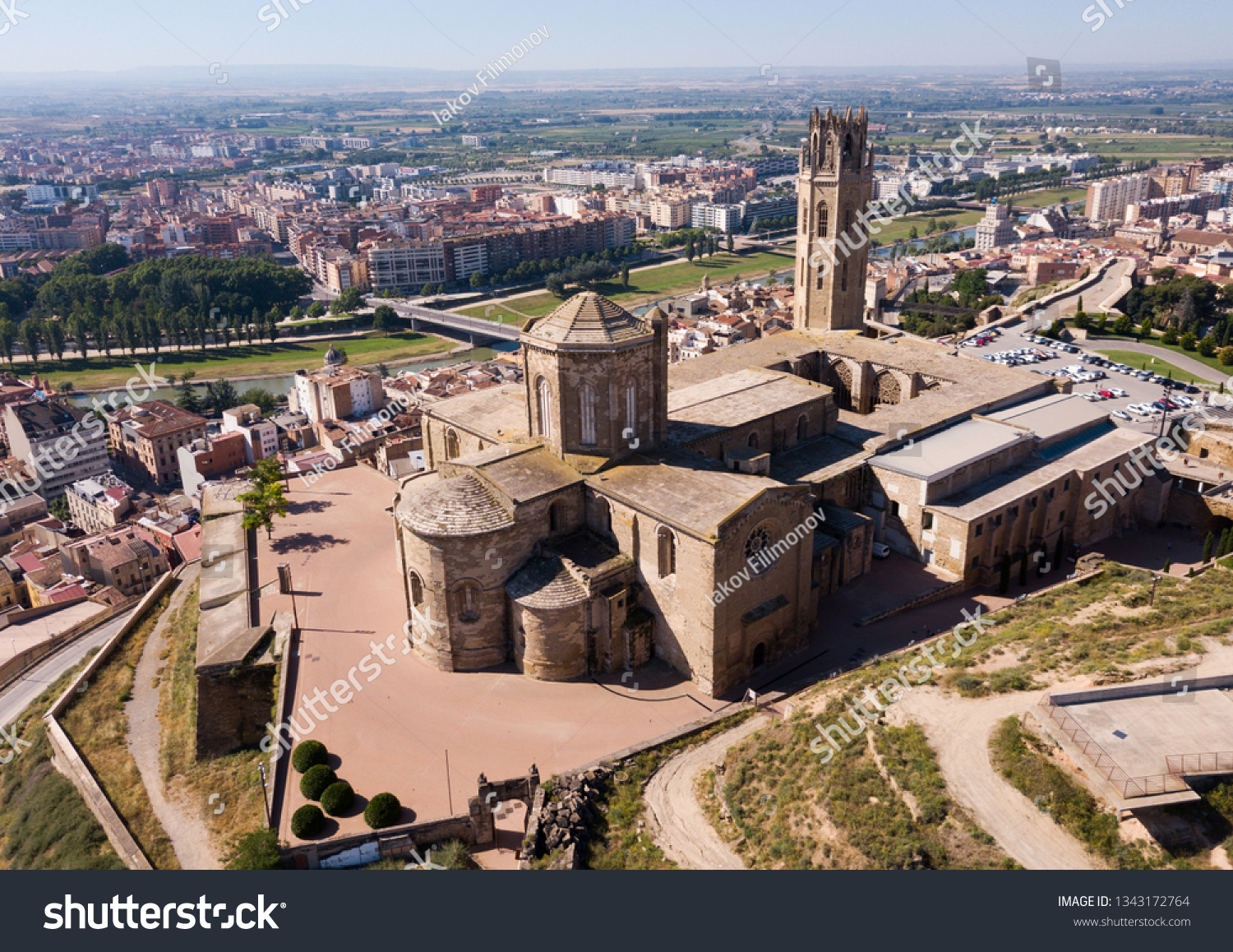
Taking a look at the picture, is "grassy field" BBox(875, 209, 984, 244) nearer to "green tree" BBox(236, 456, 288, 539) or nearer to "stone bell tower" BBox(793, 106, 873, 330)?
"stone bell tower" BBox(793, 106, 873, 330)

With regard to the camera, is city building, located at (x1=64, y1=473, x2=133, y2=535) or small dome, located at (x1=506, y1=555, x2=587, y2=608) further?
city building, located at (x1=64, y1=473, x2=133, y2=535)

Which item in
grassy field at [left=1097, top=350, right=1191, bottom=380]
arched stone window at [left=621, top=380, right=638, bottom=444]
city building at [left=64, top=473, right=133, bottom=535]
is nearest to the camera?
arched stone window at [left=621, top=380, right=638, bottom=444]

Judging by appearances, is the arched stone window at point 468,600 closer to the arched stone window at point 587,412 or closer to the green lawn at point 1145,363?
the arched stone window at point 587,412

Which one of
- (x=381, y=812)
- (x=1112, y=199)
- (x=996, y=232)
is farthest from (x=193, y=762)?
(x=1112, y=199)

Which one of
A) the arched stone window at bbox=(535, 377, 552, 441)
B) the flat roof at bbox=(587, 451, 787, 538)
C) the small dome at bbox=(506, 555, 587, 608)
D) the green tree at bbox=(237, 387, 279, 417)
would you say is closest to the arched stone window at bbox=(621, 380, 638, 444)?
the flat roof at bbox=(587, 451, 787, 538)

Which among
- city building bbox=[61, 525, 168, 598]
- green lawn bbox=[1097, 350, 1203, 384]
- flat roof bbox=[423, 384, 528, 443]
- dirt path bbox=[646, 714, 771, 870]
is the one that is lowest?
city building bbox=[61, 525, 168, 598]

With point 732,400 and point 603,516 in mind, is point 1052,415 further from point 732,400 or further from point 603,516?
point 603,516

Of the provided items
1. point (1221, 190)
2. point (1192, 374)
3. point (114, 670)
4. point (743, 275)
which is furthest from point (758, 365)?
point (1221, 190)
